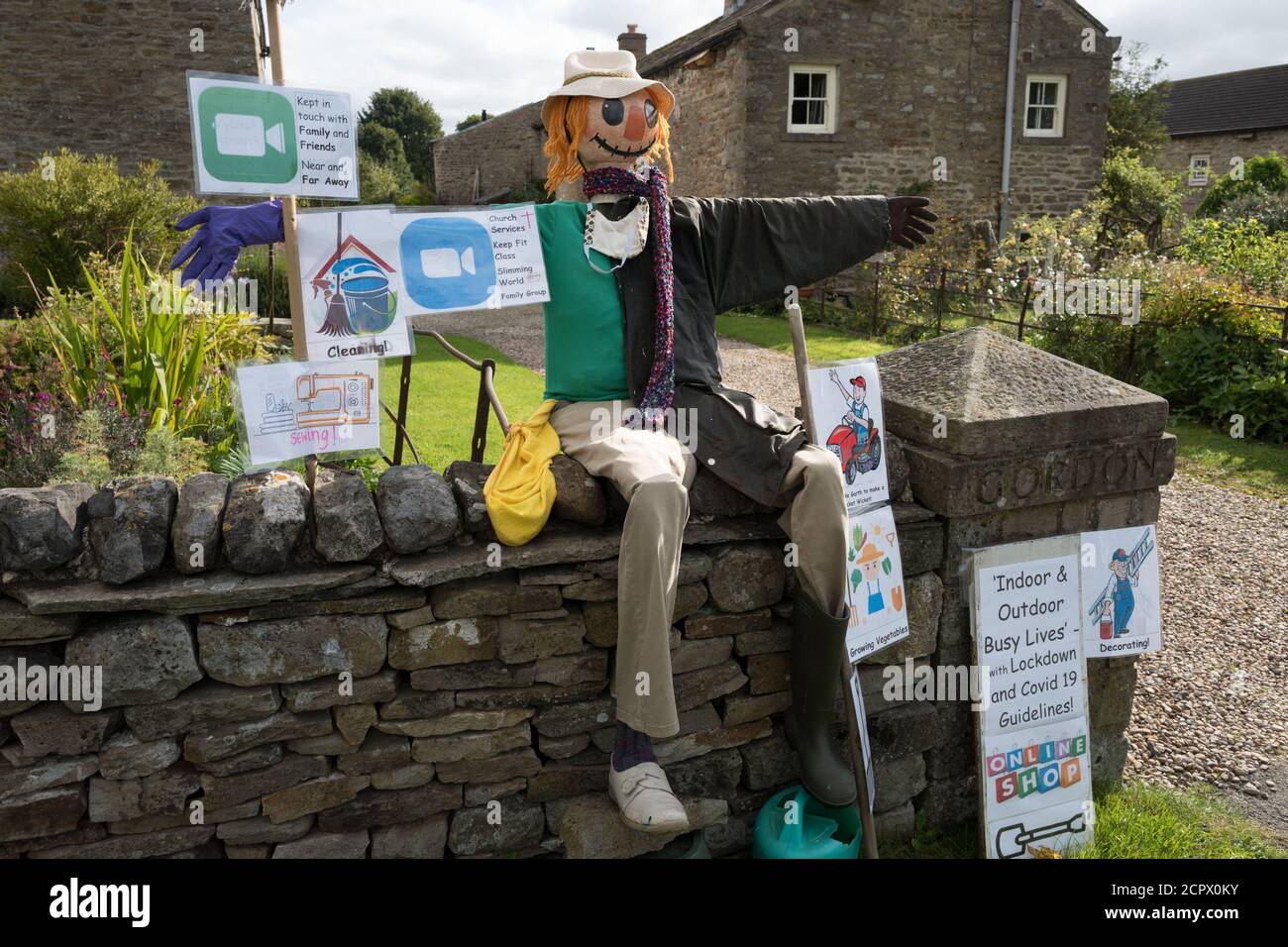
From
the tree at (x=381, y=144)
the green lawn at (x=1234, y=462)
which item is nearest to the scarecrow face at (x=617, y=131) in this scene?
the green lawn at (x=1234, y=462)

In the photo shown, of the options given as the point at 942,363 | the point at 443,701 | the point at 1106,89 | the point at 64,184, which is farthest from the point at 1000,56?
the point at 443,701

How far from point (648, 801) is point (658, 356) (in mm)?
1360

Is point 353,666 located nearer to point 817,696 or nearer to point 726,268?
point 817,696

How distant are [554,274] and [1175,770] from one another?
119 inches

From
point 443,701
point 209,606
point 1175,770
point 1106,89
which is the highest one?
point 1106,89

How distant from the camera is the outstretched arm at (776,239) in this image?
3.36 metres

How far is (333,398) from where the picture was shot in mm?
2637

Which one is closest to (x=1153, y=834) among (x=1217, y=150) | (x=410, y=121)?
(x=1217, y=150)

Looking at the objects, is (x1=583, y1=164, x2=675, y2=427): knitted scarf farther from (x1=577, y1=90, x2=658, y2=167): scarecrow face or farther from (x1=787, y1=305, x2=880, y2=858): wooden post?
(x1=787, y1=305, x2=880, y2=858): wooden post

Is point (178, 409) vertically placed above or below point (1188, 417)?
above

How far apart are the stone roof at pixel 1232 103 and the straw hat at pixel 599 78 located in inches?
1249

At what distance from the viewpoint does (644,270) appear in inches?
126

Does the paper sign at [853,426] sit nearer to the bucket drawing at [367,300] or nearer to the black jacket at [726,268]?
the black jacket at [726,268]

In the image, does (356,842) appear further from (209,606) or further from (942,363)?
(942,363)
